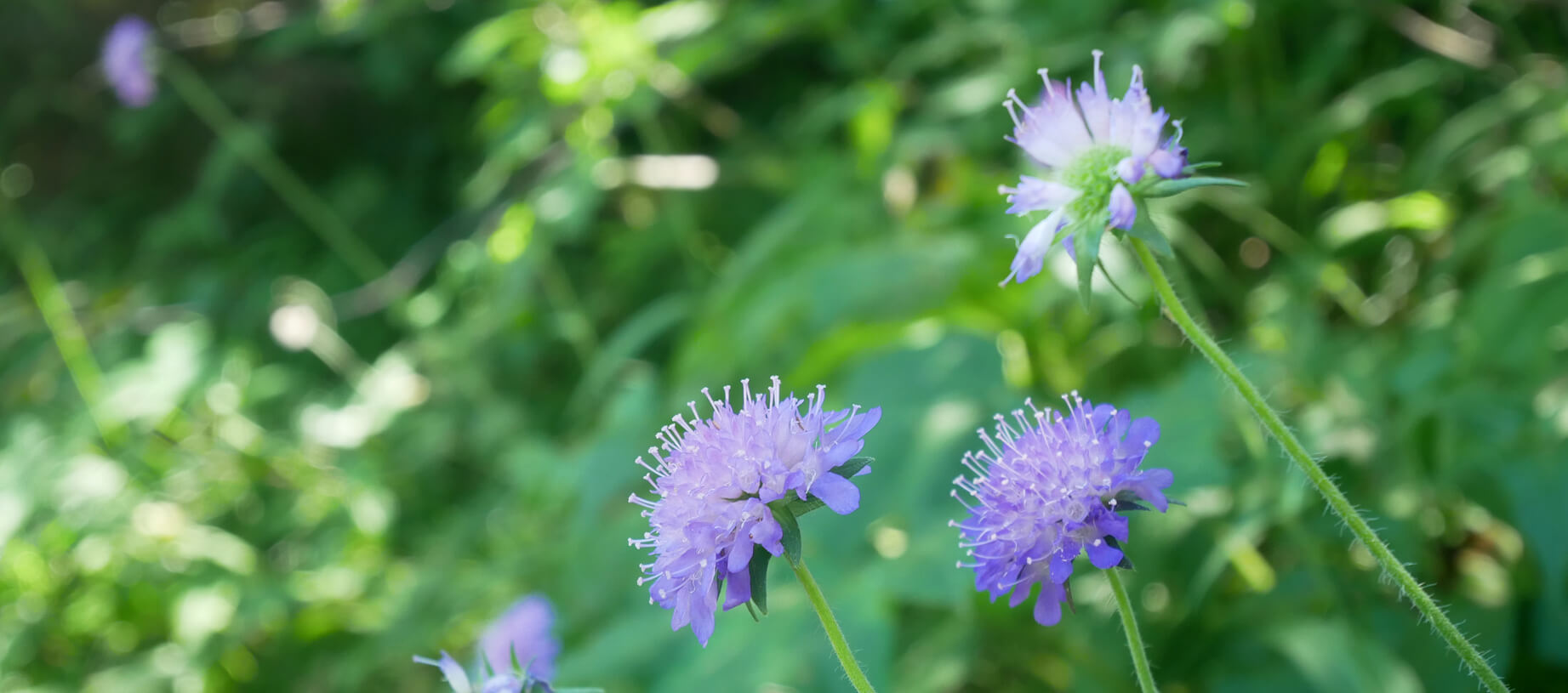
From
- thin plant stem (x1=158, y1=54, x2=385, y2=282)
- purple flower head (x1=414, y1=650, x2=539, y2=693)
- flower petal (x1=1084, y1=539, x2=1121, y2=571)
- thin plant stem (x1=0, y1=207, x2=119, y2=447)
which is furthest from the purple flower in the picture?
thin plant stem (x1=0, y1=207, x2=119, y2=447)

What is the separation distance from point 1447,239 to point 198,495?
3.14 m

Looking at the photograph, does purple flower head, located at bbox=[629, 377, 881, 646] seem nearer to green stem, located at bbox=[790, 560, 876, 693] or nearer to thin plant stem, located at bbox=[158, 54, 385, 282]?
green stem, located at bbox=[790, 560, 876, 693]

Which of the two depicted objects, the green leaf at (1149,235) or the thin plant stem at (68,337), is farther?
the thin plant stem at (68,337)

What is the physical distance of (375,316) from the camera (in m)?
4.21

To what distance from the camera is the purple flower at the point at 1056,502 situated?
0.62 m

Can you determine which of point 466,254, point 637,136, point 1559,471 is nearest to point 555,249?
point 637,136

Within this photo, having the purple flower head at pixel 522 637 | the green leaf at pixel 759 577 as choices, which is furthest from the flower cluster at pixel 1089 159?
the purple flower head at pixel 522 637

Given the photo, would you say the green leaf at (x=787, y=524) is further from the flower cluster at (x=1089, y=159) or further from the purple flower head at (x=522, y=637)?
the purple flower head at (x=522, y=637)

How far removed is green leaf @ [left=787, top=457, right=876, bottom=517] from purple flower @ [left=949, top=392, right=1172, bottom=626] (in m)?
0.06

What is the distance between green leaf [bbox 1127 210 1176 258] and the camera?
61 centimetres

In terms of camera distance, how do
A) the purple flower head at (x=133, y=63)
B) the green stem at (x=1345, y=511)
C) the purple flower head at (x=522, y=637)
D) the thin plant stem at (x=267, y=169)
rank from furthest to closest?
1. the thin plant stem at (x=267, y=169)
2. the purple flower head at (x=133, y=63)
3. the purple flower head at (x=522, y=637)
4. the green stem at (x=1345, y=511)

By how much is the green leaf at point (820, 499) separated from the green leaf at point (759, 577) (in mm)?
29

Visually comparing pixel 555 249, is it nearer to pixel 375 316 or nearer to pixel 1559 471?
pixel 375 316

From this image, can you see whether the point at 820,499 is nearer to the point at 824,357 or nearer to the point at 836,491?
the point at 836,491
